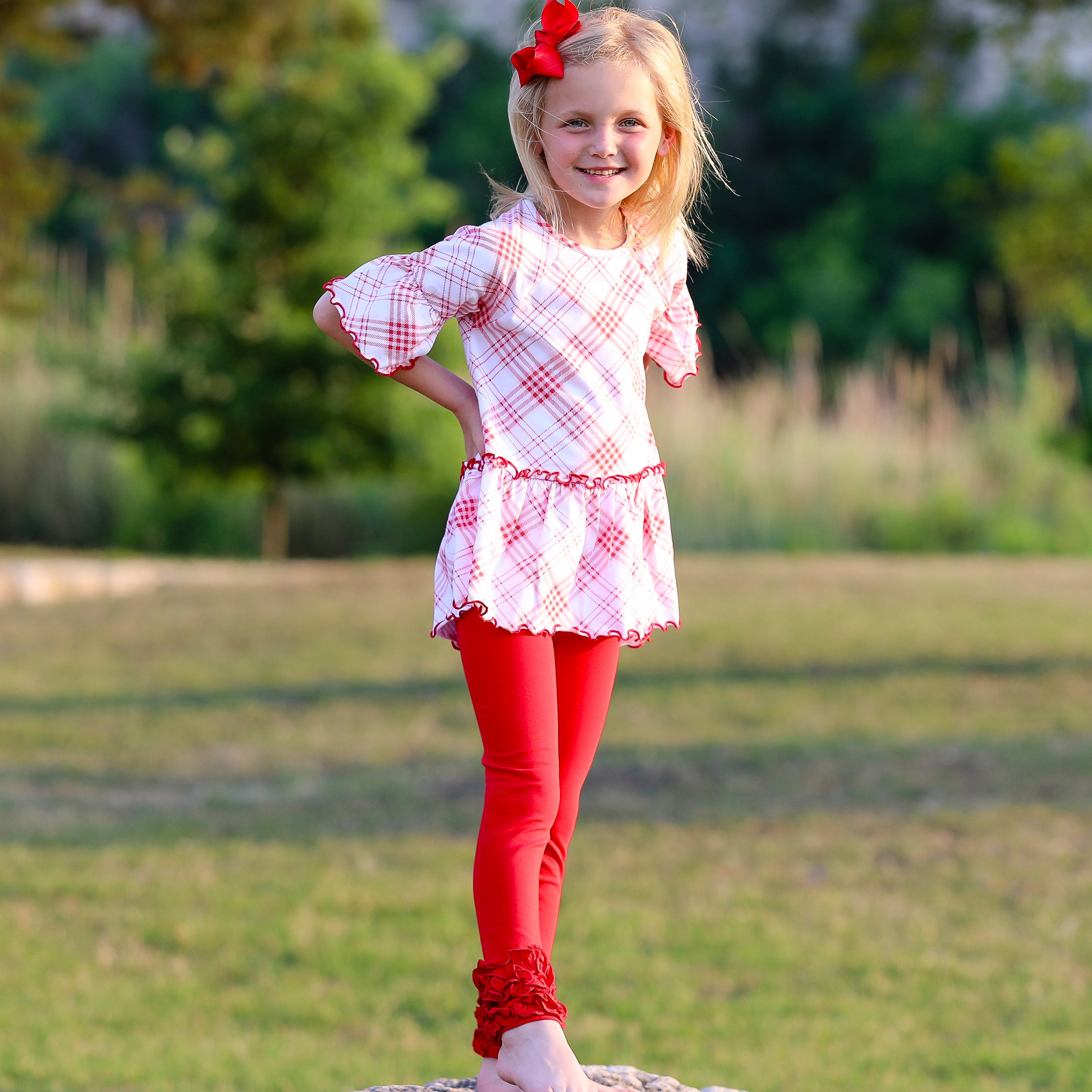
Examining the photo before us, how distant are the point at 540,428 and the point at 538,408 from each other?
3cm

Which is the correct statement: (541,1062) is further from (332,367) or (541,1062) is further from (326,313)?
(332,367)

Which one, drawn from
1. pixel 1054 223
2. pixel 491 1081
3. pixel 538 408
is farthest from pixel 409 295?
pixel 1054 223

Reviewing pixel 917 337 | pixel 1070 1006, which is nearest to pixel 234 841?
pixel 1070 1006

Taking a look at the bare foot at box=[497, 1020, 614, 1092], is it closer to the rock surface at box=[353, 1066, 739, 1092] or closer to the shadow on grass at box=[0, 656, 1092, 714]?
the rock surface at box=[353, 1066, 739, 1092]

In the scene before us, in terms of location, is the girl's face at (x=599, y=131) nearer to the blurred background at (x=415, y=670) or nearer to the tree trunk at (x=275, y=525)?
the blurred background at (x=415, y=670)

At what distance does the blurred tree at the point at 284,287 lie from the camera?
11.5 meters

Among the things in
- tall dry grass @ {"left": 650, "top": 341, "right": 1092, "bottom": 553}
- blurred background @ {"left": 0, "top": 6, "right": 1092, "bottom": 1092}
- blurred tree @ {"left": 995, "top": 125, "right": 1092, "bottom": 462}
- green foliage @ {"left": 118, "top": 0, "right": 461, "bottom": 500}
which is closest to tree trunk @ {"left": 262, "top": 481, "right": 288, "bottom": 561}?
blurred background @ {"left": 0, "top": 6, "right": 1092, "bottom": 1092}

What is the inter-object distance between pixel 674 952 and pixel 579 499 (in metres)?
2.63

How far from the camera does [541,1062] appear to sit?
2041 mm

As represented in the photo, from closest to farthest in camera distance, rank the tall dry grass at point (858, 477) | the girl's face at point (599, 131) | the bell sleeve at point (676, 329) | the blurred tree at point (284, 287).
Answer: the girl's face at point (599, 131) → the bell sleeve at point (676, 329) → the blurred tree at point (284, 287) → the tall dry grass at point (858, 477)

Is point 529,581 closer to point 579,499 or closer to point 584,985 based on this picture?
point 579,499

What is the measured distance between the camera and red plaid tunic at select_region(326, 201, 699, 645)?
2.09 m

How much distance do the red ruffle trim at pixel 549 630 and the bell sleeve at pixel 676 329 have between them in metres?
0.42

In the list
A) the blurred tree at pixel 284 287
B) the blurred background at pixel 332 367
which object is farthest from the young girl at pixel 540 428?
the blurred tree at pixel 284 287
